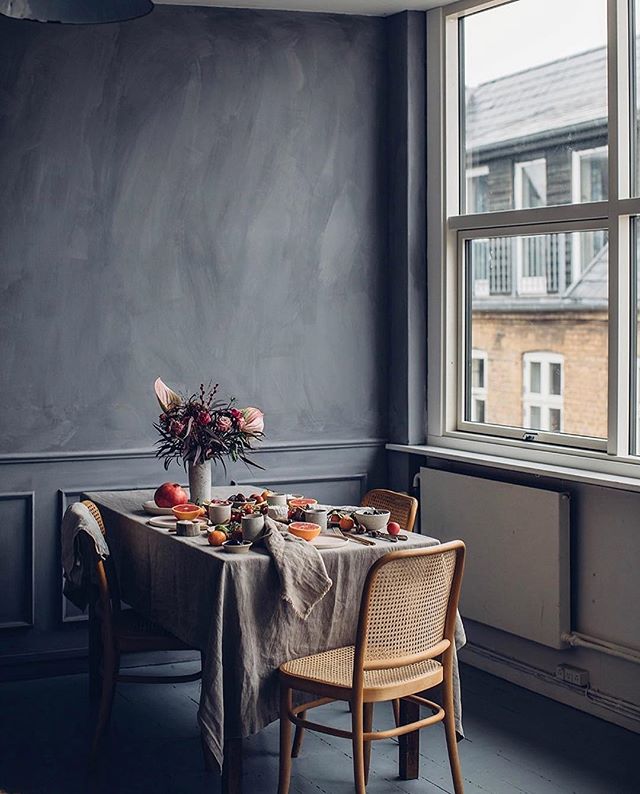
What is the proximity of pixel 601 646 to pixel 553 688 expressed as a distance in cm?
37

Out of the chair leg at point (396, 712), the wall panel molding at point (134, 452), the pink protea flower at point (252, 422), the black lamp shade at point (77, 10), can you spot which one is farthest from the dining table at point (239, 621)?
the black lamp shade at point (77, 10)

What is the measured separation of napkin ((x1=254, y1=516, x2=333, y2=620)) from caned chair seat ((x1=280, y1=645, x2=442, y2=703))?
0.51 ft

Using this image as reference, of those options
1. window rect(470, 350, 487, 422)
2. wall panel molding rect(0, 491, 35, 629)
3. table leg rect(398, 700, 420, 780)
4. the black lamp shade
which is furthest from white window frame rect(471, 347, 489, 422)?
the black lamp shade

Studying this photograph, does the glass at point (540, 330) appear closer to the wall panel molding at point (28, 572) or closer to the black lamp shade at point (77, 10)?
the wall panel molding at point (28, 572)

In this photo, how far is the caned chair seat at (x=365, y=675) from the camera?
3.12 meters

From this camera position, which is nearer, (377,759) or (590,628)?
(377,759)

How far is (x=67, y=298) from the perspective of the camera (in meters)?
4.74

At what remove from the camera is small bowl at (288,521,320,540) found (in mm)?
3480

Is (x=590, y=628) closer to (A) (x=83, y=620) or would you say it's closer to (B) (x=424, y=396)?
(B) (x=424, y=396)

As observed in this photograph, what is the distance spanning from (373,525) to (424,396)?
66.0 inches

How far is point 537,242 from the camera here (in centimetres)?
466

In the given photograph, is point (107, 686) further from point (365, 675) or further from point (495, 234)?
point (495, 234)

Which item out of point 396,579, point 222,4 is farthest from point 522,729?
point 222,4

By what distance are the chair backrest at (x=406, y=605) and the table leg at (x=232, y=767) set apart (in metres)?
0.48
